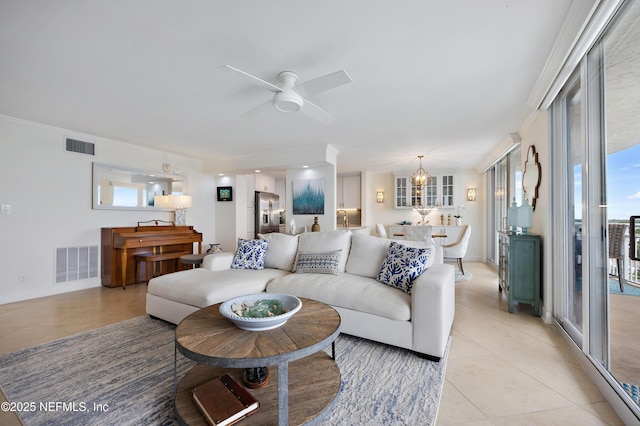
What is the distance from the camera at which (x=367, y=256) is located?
2953 millimetres

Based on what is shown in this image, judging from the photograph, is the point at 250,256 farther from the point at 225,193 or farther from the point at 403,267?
the point at 225,193

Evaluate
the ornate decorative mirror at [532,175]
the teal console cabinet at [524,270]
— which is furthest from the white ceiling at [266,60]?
the teal console cabinet at [524,270]

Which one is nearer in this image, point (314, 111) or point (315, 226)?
point (314, 111)

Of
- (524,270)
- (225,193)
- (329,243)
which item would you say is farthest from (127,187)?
(524,270)

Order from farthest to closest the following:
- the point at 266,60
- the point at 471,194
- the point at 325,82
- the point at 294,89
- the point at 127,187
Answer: the point at 471,194, the point at 127,187, the point at 294,89, the point at 266,60, the point at 325,82

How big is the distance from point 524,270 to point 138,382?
378 centimetres

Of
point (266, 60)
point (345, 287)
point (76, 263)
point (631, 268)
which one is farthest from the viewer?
point (76, 263)

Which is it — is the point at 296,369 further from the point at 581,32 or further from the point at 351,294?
the point at 581,32

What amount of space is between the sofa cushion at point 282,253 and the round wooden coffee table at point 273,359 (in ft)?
5.00

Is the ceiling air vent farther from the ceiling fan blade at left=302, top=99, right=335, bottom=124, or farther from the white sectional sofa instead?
the ceiling fan blade at left=302, top=99, right=335, bottom=124

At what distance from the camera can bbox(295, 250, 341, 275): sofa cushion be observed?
2959 mm

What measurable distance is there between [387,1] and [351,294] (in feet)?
6.99

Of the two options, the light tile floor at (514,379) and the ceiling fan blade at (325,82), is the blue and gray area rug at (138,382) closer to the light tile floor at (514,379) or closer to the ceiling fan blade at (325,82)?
the light tile floor at (514,379)

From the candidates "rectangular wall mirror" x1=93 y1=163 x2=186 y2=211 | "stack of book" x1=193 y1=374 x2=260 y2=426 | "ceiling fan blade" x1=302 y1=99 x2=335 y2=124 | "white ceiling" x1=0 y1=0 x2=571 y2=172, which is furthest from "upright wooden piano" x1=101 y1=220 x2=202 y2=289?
"stack of book" x1=193 y1=374 x2=260 y2=426
